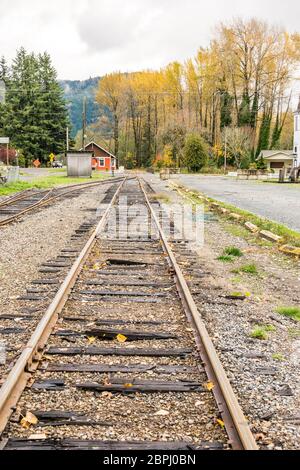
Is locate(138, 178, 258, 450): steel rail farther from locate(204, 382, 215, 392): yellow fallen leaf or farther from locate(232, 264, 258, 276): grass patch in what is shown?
locate(232, 264, 258, 276): grass patch

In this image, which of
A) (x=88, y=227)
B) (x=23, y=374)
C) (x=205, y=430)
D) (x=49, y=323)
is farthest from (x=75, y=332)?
(x=88, y=227)

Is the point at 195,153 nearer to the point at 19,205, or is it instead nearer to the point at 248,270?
the point at 19,205

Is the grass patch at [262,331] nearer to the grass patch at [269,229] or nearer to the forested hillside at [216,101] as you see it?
the grass patch at [269,229]

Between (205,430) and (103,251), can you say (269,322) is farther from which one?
(103,251)

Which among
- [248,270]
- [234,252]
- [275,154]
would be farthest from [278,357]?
[275,154]

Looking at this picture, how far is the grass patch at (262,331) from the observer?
4891 mm

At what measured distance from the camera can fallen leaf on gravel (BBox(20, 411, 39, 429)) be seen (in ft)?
10.2

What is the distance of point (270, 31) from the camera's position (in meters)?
63.0

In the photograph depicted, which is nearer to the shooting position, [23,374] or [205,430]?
[205,430]

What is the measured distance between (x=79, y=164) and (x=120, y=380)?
38.7m

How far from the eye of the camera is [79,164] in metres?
41.4

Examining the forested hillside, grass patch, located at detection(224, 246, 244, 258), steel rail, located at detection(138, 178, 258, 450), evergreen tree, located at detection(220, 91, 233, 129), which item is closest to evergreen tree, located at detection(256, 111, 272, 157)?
the forested hillside

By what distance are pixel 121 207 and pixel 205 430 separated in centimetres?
1439

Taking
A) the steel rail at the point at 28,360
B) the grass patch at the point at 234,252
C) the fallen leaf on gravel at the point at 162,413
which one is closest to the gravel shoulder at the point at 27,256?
the steel rail at the point at 28,360
